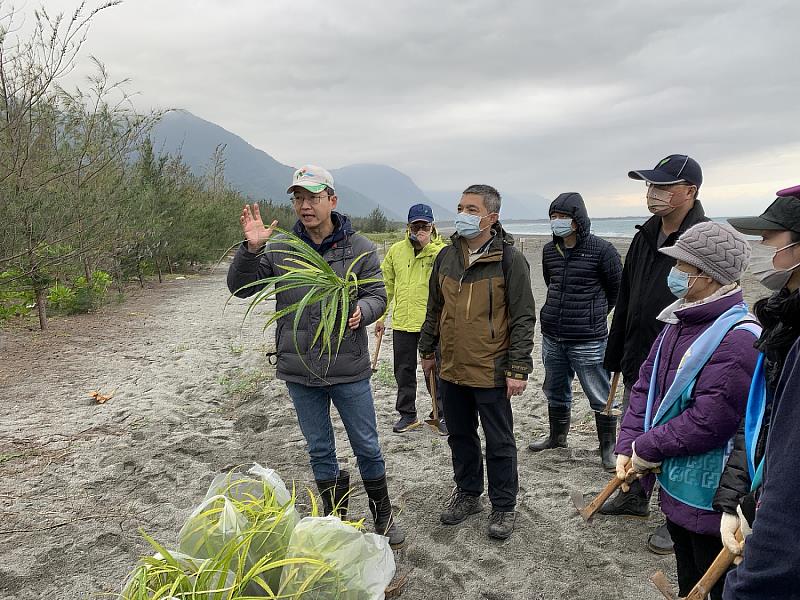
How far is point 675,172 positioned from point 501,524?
219 cm

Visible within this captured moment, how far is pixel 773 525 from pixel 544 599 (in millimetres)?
1869

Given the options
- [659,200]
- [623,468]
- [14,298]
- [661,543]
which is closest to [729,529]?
[623,468]

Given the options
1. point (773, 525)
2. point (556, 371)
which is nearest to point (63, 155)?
point (556, 371)

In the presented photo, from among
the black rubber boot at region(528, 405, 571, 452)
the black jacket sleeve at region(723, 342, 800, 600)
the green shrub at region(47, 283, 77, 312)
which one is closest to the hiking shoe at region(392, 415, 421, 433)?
the black rubber boot at region(528, 405, 571, 452)

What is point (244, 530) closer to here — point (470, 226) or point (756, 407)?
point (756, 407)

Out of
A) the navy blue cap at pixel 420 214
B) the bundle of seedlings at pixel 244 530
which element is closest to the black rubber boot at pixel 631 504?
the bundle of seedlings at pixel 244 530

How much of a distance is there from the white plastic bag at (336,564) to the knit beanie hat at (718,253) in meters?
1.60

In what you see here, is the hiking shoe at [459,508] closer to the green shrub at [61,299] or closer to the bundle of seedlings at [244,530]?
the bundle of seedlings at [244,530]

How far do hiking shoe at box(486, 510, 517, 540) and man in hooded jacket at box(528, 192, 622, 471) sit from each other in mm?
1077

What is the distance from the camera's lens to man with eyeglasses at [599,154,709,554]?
281 centimetres

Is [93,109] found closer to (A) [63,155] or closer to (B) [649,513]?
(A) [63,155]

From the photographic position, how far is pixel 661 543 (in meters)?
2.85

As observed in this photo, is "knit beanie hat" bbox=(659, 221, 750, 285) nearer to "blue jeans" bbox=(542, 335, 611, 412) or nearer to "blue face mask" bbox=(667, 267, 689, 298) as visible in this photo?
"blue face mask" bbox=(667, 267, 689, 298)

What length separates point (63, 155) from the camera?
8.16m
